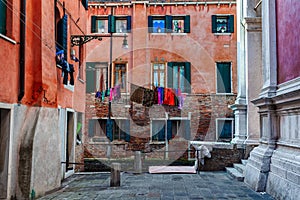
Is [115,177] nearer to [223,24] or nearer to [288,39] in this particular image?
[288,39]

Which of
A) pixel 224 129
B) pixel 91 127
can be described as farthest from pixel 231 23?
pixel 91 127

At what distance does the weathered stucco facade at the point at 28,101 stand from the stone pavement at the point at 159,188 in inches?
25.7

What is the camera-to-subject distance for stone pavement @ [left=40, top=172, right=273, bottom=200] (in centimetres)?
684

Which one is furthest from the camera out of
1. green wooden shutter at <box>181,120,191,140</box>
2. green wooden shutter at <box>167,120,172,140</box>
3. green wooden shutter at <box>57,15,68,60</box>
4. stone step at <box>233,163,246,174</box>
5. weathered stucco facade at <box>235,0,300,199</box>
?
green wooden shutter at <box>181,120,191,140</box>

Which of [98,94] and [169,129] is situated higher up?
[98,94]

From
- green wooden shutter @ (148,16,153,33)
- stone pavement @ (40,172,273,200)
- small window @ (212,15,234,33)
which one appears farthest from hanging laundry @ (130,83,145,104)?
stone pavement @ (40,172,273,200)

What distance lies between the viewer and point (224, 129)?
17438 mm

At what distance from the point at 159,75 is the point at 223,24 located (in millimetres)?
4216

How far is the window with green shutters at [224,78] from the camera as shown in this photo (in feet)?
57.9

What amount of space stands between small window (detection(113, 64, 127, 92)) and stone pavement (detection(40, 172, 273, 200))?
8.27 meters

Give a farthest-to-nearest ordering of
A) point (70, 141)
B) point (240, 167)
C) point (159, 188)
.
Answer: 1. point (70, 141)
2. point (240, 167)
3. point (159, 188)

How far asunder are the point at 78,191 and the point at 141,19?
39.8ft

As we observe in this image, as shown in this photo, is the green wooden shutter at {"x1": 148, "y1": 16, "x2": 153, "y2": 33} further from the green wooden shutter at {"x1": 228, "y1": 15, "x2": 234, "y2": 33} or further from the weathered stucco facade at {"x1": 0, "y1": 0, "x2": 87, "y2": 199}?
the weathered stucco facade at {"x1": 0, "y1": 0, "x2": 87, "y2": 199}

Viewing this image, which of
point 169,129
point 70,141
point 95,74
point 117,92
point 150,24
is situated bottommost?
point 70,141
